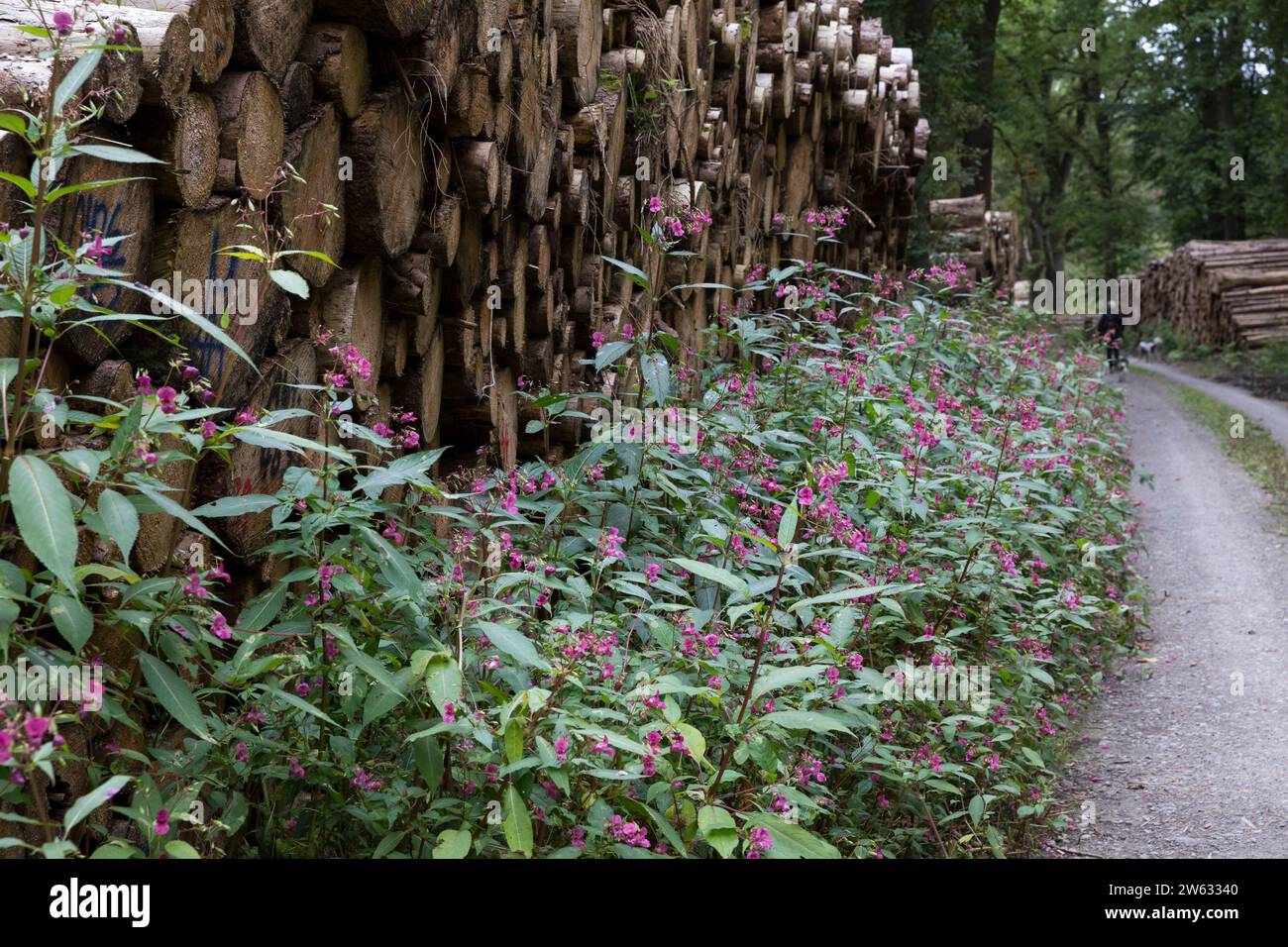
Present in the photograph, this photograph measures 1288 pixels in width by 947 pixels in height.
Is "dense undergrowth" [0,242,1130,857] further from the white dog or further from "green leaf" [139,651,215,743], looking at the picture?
the white dog

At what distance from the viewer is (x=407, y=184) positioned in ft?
9.78

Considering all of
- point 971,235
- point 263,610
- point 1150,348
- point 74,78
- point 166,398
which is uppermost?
point 971,235

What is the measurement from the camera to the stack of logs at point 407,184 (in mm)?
2029

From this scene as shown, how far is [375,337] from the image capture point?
9.92 feet

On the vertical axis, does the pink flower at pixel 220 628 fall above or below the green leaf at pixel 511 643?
above

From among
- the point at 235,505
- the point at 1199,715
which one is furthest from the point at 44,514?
Result: the point at 1199,715

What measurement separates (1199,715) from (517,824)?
380 centimetres

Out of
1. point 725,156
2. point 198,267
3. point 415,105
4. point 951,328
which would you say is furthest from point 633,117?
point 951,328

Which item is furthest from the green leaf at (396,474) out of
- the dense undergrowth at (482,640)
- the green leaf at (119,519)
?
the green leaf at (119,519)

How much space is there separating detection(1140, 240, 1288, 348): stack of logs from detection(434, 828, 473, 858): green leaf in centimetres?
2143

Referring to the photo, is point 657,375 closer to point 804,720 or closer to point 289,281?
point 804,720

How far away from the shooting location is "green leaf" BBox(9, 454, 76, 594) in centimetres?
139

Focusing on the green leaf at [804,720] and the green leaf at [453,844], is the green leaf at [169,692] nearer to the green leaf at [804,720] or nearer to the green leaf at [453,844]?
the green leaf at [453,844]

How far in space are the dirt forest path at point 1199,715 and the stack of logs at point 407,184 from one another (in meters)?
2.29
